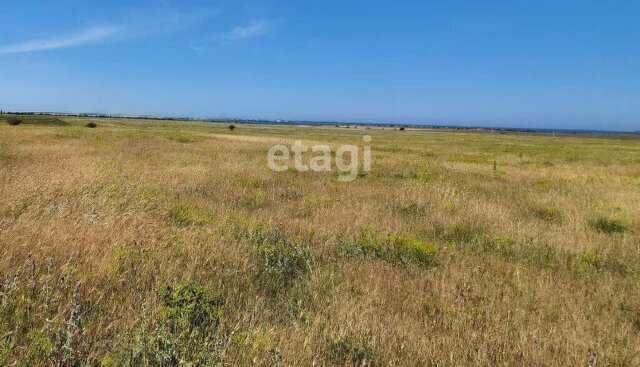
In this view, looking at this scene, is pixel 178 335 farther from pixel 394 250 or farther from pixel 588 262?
pixel 588 262

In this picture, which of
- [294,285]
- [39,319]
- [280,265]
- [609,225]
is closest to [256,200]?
[280,265]

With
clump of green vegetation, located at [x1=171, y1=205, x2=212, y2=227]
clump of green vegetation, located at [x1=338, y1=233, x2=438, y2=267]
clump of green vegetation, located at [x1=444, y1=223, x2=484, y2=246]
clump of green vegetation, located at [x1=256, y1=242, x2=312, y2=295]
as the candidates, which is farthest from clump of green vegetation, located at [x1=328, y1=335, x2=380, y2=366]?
clump of green vegetation, located at [x1=444, y1=223, x2=484, y2=246]

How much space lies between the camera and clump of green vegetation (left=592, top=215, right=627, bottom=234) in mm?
10285

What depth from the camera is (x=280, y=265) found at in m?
6.02

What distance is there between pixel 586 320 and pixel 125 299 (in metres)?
5.19

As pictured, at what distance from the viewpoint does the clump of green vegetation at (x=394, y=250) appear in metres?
7.01

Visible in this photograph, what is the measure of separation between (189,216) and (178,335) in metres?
5.09

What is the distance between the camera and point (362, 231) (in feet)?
28.6

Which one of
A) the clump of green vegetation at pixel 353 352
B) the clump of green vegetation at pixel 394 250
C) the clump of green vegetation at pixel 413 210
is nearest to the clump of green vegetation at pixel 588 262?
the clump of green vegetation at pixel 394 250

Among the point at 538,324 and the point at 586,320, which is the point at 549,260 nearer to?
the point at 586,320

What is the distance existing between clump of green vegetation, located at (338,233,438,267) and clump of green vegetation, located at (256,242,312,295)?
0.84m

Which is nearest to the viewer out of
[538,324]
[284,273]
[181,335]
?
[181,335]

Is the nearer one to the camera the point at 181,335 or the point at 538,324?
the point at 181,335

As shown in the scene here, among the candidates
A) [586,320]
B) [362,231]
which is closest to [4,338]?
[586,320]
